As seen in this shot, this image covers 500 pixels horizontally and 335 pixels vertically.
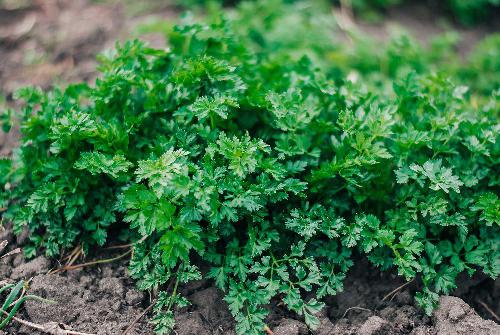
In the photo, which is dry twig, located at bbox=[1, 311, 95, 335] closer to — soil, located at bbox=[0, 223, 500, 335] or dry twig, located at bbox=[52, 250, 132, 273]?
soil, located at bbox=[0, 223, 500, 335]

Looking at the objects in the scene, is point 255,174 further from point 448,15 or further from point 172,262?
point 448,15

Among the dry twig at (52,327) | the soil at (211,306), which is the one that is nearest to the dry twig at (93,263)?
the soil at (211,306)

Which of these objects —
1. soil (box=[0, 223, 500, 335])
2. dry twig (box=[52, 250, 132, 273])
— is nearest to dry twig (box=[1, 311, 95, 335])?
soil (box=[0, 223, 500, 335])

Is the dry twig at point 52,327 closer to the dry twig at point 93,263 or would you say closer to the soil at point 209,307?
the soil at point 209,307

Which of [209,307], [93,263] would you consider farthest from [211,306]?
[93,263]

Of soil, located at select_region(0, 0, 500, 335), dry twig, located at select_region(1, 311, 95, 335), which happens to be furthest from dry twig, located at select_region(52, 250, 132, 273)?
dry twig, located at select_region(1, 311, 95, 335)

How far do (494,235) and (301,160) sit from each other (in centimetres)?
113

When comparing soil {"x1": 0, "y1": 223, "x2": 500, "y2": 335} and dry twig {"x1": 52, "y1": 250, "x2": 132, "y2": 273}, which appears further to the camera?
dry twig {"x1": 52, "y1": 250, "x2": 132, "y2": 273}

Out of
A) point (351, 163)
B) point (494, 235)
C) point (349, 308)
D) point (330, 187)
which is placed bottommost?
point (349, 308)

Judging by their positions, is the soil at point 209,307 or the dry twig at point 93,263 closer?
the soil at point 209,307

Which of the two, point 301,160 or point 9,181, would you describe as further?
point 9,181

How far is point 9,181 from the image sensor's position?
3.27 m

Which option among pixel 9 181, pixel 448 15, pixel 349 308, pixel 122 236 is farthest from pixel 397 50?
pixel 9 181

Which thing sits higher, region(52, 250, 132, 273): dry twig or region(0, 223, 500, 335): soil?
region(52, 250, 132, 273): dry twig
